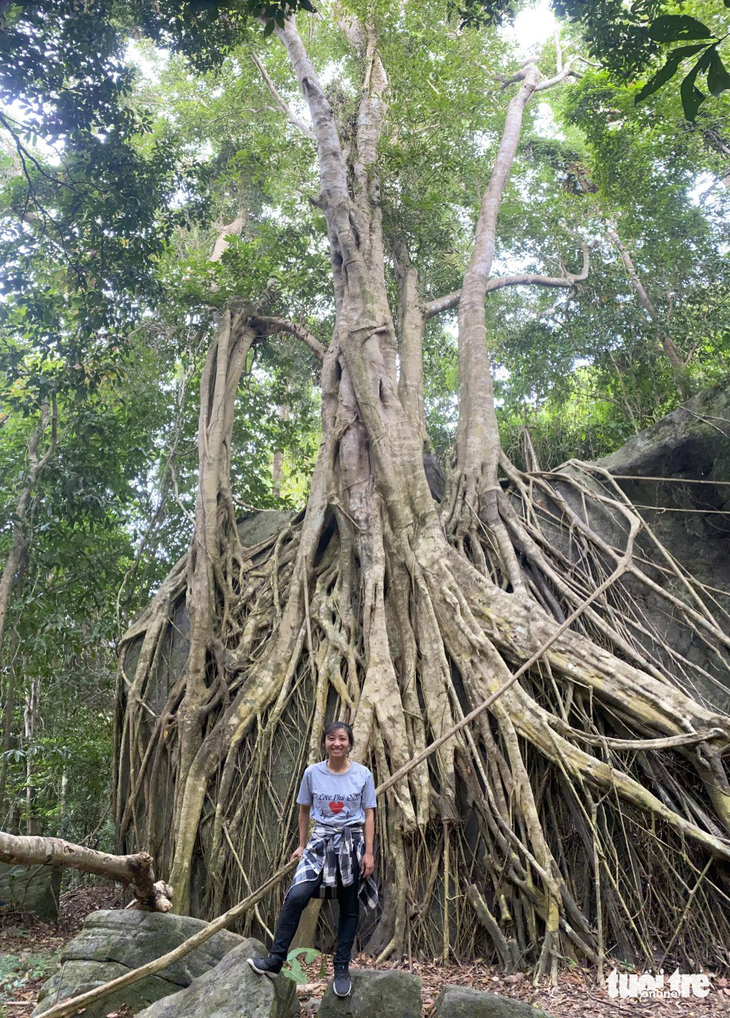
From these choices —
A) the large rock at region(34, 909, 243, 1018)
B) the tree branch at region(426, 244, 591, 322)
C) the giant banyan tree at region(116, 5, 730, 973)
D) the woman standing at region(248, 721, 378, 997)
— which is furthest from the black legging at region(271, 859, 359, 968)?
the tree branch at region(426, 244, 591, 322)

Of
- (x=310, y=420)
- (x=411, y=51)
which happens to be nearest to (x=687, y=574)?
(x=310, y=420)

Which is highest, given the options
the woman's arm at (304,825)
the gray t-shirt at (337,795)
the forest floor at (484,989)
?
the gray t-shirt at (337,795)

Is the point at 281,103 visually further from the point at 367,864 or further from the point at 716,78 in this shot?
the point at 367,864

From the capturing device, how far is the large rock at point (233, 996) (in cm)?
239

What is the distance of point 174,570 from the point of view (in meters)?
6.53

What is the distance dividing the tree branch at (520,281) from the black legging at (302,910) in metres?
6.57

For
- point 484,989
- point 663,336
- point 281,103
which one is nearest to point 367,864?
point 484,989

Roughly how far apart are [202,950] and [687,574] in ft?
14.2

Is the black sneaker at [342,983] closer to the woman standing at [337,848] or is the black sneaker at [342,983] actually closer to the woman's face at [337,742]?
the woman standing at [337,848]

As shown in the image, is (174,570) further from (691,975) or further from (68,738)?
(691,975)

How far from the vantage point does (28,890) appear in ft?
17.3

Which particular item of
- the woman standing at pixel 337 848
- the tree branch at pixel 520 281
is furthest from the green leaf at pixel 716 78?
the tree branch at pixel 520 281

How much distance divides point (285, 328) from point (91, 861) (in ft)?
19.9

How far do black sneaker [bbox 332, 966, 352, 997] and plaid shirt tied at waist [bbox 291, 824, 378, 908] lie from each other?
25 centimetres
